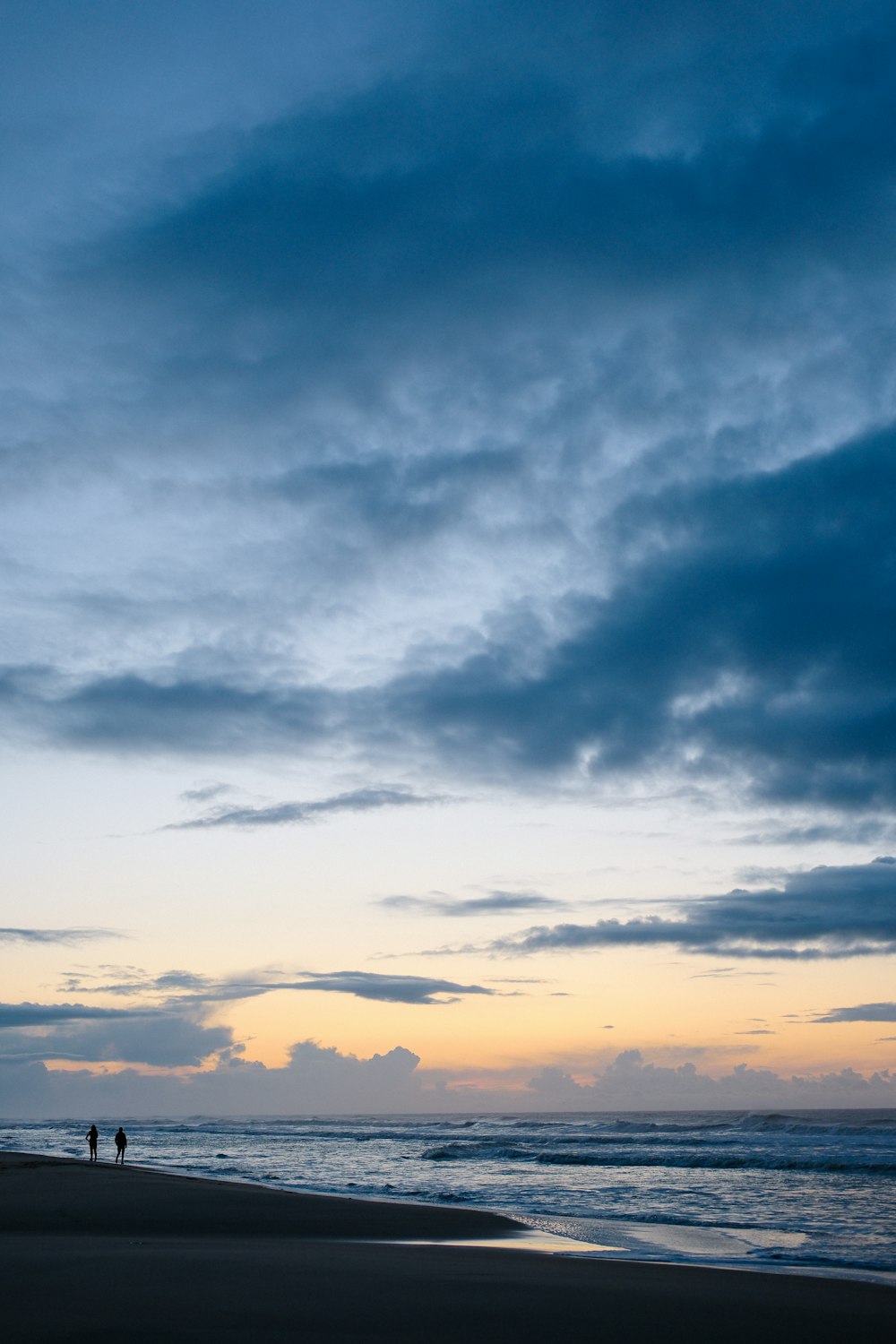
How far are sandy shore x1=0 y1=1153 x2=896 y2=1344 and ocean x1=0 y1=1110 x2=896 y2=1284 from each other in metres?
3.76

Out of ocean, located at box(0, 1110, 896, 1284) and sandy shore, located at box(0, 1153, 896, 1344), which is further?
ocean, located at box(0, 1110, 896, 1284)

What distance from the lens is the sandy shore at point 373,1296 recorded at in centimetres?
962

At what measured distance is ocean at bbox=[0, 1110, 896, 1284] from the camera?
1916cm

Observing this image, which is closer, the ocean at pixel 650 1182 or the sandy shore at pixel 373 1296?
the sandy shore at pixel 373 1296

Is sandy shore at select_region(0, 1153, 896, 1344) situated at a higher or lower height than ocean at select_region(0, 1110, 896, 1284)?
higher

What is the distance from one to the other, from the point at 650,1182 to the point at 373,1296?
25830 millimetres

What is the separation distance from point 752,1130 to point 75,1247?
68482 mm

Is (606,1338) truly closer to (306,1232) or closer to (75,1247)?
(75,1247)

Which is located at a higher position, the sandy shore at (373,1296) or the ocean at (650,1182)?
the sandy shore at (373,1296)

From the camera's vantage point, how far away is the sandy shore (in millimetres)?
9625

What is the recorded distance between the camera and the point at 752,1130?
72.2 meters

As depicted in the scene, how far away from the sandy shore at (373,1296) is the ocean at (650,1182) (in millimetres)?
3760

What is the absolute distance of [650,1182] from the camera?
110 feet

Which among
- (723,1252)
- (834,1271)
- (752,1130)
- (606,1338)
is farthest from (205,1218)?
(752,1130)
